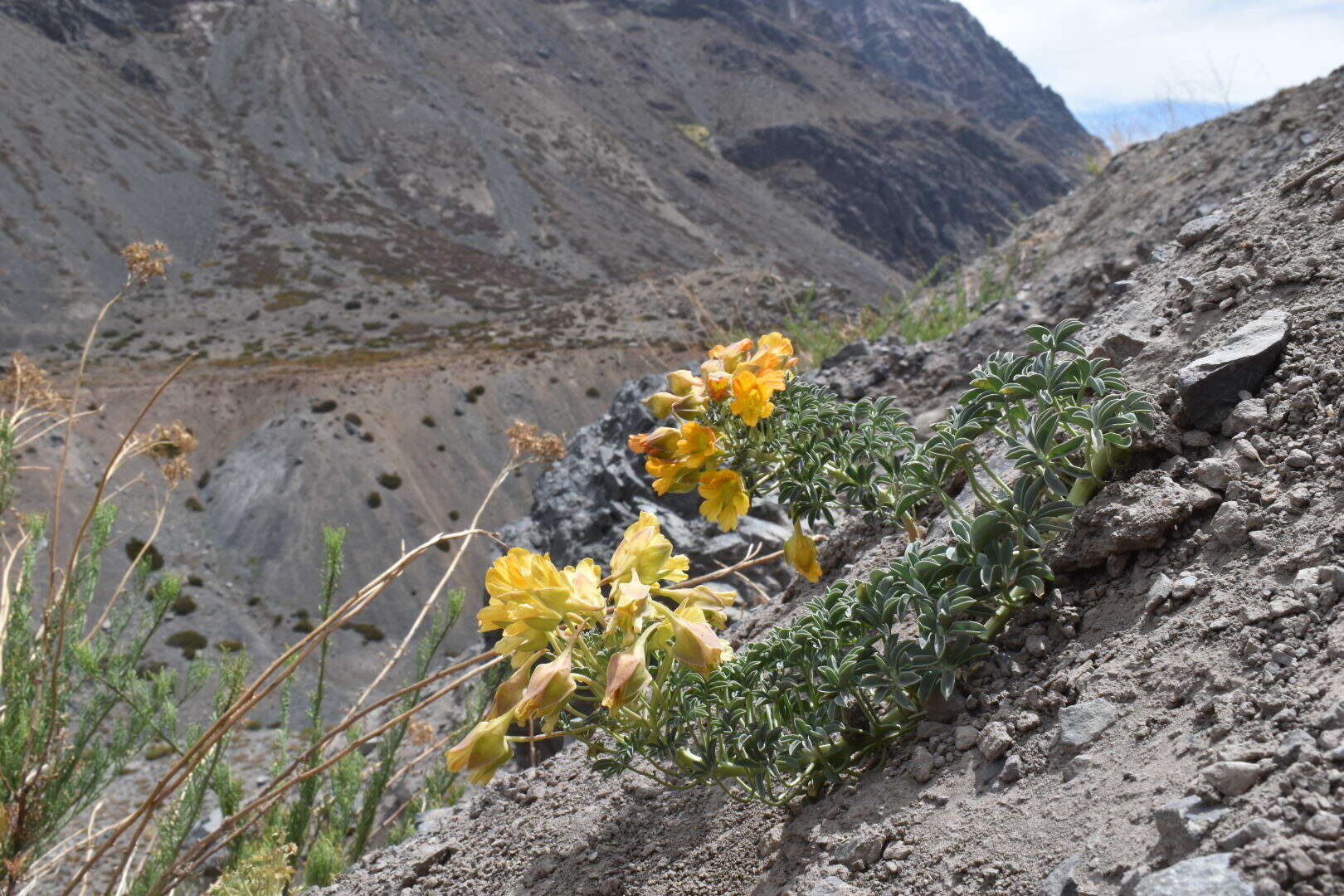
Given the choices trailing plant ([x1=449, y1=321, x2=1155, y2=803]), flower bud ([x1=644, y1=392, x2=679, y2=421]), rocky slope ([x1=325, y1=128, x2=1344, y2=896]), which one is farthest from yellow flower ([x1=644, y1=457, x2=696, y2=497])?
rocky slope ([x1=325, y1=128, x2=1344, y2=896])

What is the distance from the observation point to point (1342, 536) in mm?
1238

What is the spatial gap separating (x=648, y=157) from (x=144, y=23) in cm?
4419

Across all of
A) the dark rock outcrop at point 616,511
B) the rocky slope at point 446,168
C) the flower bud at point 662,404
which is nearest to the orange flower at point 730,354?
the flower bud at point 662,404

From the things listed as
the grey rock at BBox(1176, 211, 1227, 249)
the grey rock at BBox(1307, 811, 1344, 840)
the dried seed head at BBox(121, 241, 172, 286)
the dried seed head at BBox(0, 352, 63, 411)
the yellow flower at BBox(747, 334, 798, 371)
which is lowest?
the grey rock at BBox(1307, 811, 1344, 840)

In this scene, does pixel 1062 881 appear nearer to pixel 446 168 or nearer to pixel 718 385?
pixel 718 385

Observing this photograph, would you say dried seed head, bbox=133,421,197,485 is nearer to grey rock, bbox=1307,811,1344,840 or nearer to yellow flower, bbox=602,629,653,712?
yellow flower, bbox=602,629,653,712

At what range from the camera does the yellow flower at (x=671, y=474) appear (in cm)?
167

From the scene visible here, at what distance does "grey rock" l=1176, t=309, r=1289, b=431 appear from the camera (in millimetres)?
1615

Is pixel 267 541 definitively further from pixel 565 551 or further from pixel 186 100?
pixel 186 100

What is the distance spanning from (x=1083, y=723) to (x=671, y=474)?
2.66 ft

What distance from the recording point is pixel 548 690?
125cm

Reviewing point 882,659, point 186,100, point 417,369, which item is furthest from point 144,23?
point 882,659

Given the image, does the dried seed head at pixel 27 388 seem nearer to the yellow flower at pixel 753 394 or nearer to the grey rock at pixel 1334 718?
the yellow flower at pixel 753 394

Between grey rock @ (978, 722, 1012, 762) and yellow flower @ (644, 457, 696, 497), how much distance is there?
2.18 ft
